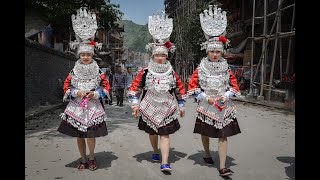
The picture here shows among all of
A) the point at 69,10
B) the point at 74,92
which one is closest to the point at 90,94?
the point at 74,92

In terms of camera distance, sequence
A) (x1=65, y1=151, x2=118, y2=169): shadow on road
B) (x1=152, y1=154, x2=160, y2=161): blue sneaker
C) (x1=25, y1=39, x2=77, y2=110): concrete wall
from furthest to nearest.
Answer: (x1=25, y1=39, x2=77, y2=110): concrete wall < (x1=152, y1=154, x2=160, y2=161): blue sneaker < (x1=65, y1=151, x2=118, y2=169): shadow on road

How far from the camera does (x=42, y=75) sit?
47.9 feet

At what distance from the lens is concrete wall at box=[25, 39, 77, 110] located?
498 inches

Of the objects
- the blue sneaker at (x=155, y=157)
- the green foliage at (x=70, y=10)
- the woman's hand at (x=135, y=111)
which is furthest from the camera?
the green foliage at (x=70, y=10)

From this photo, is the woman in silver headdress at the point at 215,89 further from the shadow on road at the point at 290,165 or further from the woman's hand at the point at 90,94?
the woman's hand at the point at 90,94

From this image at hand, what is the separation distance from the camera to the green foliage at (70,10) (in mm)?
14234

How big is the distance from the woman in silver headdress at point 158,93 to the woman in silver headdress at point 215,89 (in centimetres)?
37

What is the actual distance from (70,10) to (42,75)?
114 inches

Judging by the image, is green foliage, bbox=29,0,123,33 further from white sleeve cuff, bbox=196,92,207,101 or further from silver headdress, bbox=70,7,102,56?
white sleeve cuff, bbox=196,92,207,101

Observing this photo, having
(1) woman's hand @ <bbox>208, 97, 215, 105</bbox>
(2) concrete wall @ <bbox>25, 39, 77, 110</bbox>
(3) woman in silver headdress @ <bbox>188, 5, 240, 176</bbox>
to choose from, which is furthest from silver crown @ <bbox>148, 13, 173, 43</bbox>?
(2) concrete wall @ <bbox>25, 39, 77, 110</bbox>

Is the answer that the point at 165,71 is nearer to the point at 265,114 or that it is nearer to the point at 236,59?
the point at 265,114

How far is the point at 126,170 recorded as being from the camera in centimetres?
543

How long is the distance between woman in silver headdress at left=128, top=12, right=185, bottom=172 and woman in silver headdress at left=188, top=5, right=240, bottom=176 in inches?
14.5

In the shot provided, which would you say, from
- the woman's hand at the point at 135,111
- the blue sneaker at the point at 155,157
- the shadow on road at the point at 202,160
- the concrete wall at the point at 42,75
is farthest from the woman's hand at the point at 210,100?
the concrete wall at the point at 42,75
